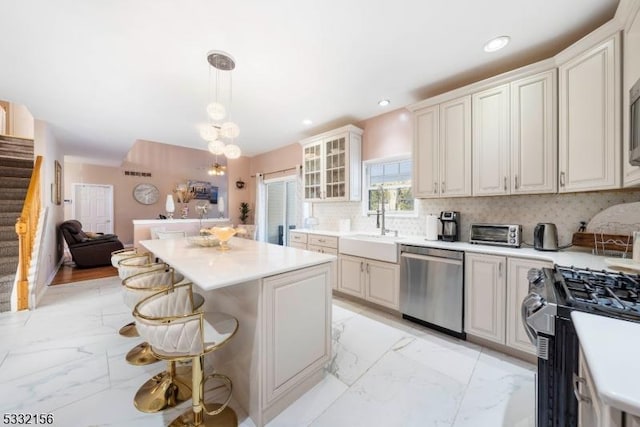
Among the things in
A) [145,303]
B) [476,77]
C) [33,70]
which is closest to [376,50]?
[476,77]

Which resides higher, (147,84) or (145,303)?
(147,84)

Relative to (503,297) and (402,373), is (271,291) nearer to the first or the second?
(402,373)

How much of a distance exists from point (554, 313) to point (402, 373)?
128 centimetres

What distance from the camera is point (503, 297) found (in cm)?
211

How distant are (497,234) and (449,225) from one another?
17.8 inches

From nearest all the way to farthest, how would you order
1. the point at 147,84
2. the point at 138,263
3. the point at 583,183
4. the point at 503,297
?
the point at 583,183 < the point at 503,297 < the point at 138,263 < the point at 147,84

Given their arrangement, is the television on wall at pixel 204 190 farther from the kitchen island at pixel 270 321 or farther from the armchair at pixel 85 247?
the kitchen island at pixel 270 321

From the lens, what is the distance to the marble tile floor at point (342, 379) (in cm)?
154

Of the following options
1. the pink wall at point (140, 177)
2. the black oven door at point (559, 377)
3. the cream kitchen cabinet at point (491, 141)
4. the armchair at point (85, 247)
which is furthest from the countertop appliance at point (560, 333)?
the pink wall at point (140, 177)

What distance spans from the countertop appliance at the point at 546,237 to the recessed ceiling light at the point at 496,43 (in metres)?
1.57

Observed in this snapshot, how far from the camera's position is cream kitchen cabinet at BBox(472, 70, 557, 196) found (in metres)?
2.12

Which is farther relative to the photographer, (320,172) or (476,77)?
(320,172)

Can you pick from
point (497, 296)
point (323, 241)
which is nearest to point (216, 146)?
point (323, 241)

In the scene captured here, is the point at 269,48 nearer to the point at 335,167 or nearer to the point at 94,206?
the point at 335,167
